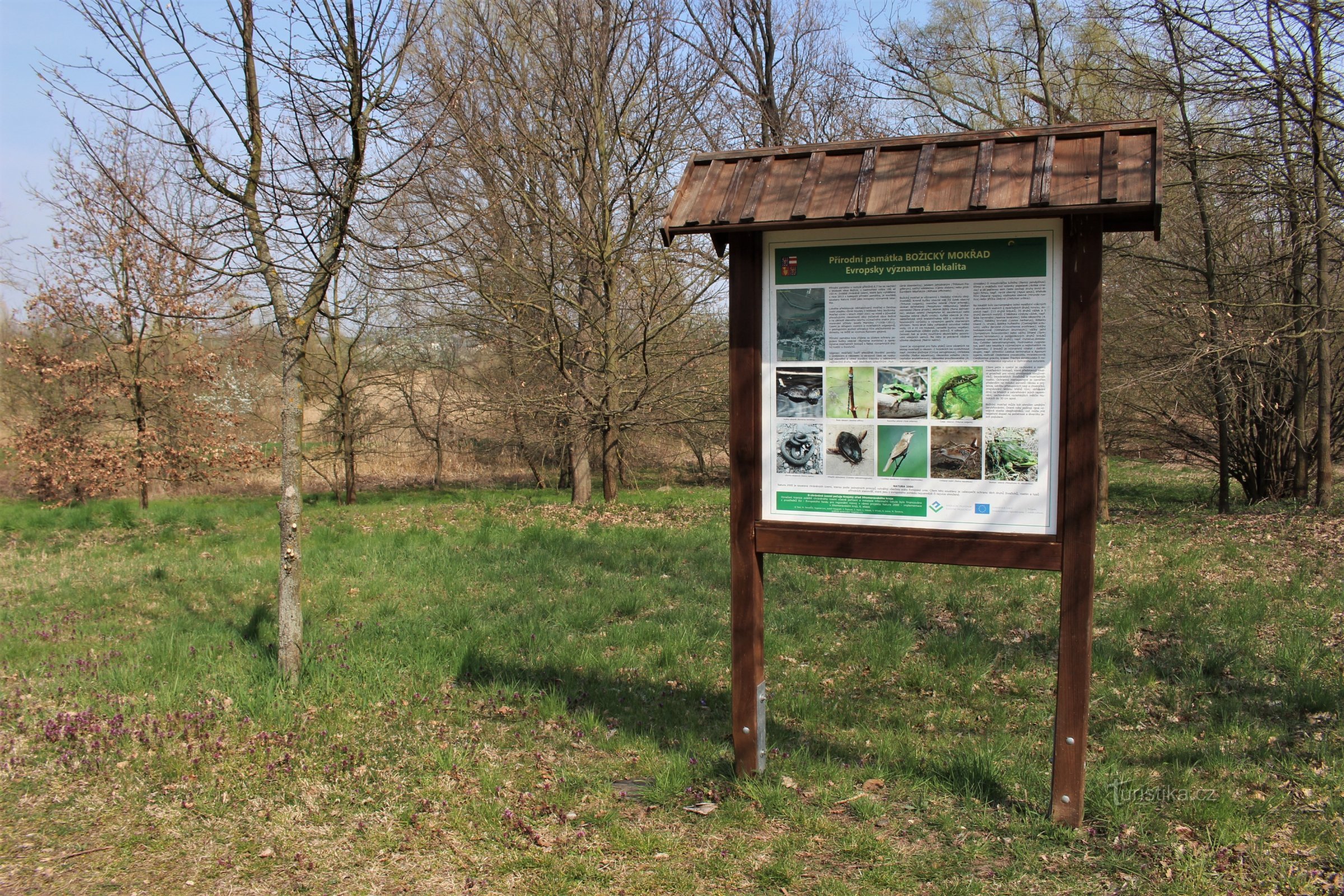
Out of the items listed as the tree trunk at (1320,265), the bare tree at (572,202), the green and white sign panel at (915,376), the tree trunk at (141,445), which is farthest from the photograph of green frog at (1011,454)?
the tree trunk at (141,445)

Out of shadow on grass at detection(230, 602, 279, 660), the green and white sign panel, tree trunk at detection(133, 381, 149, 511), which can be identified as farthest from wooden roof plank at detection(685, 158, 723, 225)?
tree trunk at detection(133, 381, 149, 511)

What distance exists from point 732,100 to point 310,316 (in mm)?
13160

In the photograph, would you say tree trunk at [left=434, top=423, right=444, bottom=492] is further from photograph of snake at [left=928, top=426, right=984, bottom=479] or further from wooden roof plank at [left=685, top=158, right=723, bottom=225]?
photograph of snake at [left=928, top=426, right=984, bottom=479]

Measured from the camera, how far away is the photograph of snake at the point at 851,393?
3.99 m

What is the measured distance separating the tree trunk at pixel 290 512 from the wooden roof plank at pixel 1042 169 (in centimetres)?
461

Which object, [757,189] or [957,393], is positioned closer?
[957,393]

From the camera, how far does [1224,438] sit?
1442 cm

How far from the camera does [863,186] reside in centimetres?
383

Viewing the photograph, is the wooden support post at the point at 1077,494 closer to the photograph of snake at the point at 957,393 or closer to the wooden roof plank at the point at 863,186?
the photograph of snake at the point at 957,393

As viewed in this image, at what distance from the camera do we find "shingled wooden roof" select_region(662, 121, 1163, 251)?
3508 millimetres

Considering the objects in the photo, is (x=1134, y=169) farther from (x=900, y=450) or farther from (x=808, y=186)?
(x=900, y=450)

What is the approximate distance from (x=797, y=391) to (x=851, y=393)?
0.85 ft

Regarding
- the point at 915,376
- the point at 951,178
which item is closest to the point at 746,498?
the point at 915,376

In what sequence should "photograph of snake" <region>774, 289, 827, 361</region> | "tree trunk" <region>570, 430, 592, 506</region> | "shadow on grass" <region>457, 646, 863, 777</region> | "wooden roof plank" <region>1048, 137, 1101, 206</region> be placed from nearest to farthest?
"wooden roof plank" <region>1048, 137, 1101, 206</region>
"photograph of snake" <region>774, 289, 827, 361</region>
"shadow on grass" <region>457, 646, 863, 777</region>
"tree trunk" <region>570, 430, 592, 506</region>
